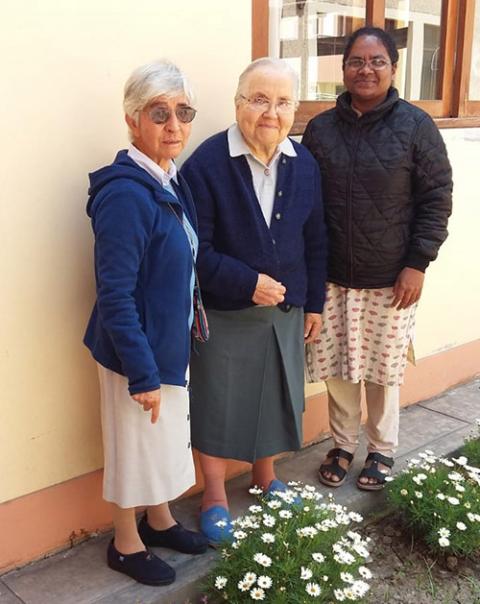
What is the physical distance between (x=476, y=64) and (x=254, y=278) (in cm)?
268

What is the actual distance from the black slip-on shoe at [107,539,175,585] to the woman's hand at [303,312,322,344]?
1.04 meters

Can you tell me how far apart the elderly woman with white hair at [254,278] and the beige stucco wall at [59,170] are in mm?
359

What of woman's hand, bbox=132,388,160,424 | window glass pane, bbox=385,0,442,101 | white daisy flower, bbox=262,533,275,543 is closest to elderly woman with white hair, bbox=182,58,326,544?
white daisy flower, bbox=262,533,275,543

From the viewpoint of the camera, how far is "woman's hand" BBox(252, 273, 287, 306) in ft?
7.82

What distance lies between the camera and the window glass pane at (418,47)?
3.76 meters

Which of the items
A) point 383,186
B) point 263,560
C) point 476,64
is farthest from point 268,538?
point 476,64

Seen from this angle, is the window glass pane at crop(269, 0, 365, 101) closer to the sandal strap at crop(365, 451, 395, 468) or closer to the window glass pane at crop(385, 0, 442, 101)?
the window glass pane at crop(385, 0, 442, 101)

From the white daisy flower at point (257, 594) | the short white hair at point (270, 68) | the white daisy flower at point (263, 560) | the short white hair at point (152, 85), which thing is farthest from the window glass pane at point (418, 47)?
the white daisy flower at point (257, 594)

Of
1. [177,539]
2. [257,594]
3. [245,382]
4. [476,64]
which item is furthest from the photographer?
[476,64]

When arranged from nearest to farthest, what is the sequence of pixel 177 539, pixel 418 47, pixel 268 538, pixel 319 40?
pixel 268 538, pixel 177 539, pixel 319 40, pixel 418 47

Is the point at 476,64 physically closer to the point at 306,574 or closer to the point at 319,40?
the point at 319,40

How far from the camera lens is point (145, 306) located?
6.66 feet

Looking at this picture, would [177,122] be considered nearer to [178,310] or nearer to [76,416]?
[178,310]

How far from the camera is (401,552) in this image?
9.02 feet
